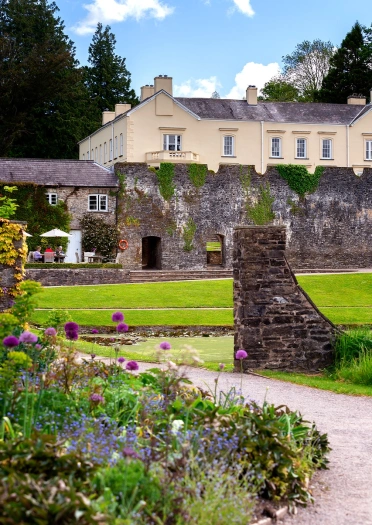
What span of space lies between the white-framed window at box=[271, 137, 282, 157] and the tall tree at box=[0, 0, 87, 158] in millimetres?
15373

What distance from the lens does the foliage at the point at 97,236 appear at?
4420cm

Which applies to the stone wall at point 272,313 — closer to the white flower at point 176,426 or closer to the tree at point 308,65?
the white flower at point 176,426

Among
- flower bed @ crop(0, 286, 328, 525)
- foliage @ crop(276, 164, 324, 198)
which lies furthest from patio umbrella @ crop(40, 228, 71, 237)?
flower bed @ crop(0, 286, 328, 525)

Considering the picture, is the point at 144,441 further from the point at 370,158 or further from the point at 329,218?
the point at 370,158

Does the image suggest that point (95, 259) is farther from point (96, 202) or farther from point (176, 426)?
point (176, 426)

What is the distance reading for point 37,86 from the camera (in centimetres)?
6119

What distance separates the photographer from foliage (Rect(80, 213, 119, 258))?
4420 cm

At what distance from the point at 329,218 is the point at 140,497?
144 feet

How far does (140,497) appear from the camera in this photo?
5824 millimetres

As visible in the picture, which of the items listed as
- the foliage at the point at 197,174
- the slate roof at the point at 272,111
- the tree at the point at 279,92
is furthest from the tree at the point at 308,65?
the foliage at the point at 197,174

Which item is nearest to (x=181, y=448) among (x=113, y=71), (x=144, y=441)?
(x=144, y=441)

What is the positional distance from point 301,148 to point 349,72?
1548cm

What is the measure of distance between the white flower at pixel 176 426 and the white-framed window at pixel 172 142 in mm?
49304

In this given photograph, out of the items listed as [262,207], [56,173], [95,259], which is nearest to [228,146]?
[262,207]
